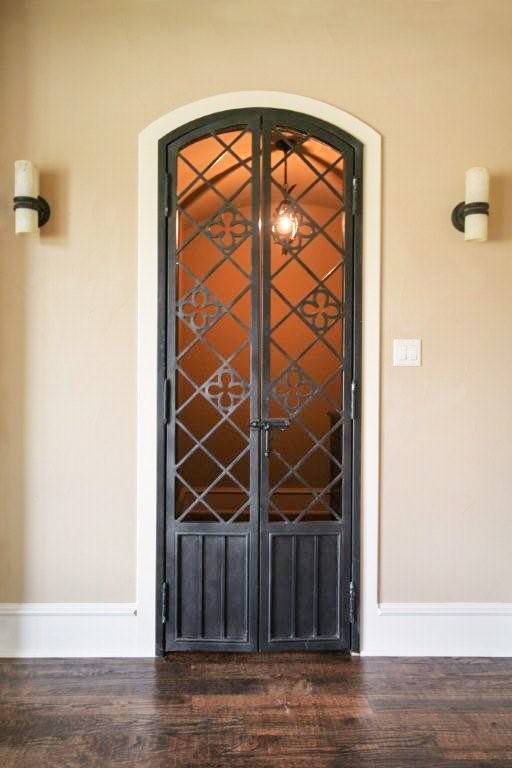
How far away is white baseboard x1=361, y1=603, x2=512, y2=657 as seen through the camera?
2.47m

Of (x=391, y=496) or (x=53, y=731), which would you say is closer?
(x=53, y=731)

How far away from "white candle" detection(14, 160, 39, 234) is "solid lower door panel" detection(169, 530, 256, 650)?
1.46 m

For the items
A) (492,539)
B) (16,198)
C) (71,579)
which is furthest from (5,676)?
(492,539)

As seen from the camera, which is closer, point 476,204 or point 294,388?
point 476,204

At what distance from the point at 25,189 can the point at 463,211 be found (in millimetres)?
1834

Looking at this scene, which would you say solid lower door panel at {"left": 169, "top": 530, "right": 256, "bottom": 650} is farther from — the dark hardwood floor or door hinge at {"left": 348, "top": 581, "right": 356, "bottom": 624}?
Result: door hinge at {"left": 348, "top": 581, "right": 356, "bottom": 624}

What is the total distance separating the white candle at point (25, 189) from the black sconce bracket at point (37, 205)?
1 centimetres

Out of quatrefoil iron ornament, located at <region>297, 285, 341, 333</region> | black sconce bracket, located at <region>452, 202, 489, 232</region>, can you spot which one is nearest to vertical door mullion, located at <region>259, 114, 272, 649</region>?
quatrefoil iron ornament, located at <region>297, 285, 341, 333</region>

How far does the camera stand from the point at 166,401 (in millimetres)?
2457

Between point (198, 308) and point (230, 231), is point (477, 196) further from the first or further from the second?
point (198, 308)

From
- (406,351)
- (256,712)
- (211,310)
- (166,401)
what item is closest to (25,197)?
(211,310)

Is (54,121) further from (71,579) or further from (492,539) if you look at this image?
(492,539)

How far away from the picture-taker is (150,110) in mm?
2445

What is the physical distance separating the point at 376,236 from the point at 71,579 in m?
2.00
